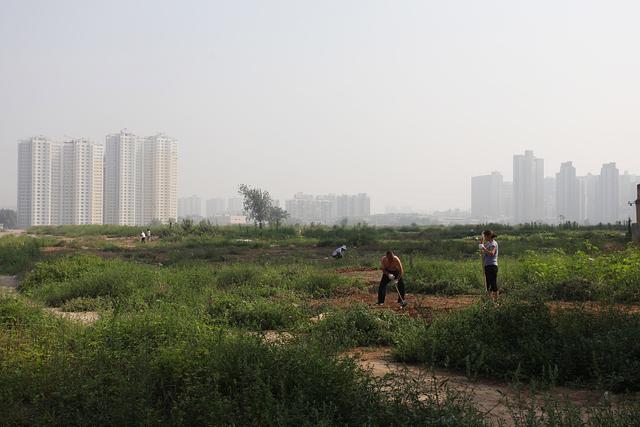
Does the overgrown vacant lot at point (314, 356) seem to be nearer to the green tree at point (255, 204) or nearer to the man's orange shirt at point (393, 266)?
the man's orange shirt at point (393, 266)

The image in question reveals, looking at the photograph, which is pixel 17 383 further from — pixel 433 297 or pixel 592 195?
pixel 592 195

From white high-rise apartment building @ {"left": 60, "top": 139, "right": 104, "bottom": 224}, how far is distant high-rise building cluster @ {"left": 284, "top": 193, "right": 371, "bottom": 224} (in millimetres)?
67053

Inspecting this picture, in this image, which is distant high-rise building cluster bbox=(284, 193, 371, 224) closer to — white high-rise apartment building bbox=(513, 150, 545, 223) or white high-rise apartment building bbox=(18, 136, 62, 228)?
white high-rise apartment building bbox=(513, 150, 545, 223)

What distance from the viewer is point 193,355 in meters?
5.75

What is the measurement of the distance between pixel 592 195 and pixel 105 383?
144m

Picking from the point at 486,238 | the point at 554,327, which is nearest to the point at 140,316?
the point at 554,327

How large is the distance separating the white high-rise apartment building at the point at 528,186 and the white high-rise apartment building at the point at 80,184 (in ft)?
338

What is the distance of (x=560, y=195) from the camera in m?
134

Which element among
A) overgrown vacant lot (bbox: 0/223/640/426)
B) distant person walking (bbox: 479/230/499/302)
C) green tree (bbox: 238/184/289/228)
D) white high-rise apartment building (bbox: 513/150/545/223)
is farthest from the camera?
white high-rise apartment building (bbox: 513/150/545/223)

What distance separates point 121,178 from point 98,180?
4722mm

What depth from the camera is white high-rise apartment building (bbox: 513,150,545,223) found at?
479ft

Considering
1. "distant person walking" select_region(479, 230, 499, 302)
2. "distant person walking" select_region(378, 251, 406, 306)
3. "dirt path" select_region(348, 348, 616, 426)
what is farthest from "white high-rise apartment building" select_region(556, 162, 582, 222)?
"dirt path" select_region(348, 348, 616, 426)

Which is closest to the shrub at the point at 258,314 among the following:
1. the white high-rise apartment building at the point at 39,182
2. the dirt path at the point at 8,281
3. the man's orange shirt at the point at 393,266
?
the man's orange shirt at the point at 393,266

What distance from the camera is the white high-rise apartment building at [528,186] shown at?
146125 mm
